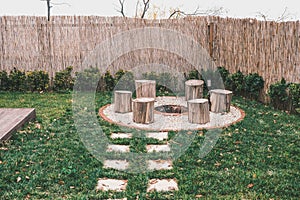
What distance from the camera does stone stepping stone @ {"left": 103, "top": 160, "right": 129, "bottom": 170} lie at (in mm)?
4250

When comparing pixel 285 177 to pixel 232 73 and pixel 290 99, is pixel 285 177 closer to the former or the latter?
pixel 290 99

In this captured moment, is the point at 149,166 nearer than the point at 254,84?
Yes

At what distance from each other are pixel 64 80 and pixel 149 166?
530cm

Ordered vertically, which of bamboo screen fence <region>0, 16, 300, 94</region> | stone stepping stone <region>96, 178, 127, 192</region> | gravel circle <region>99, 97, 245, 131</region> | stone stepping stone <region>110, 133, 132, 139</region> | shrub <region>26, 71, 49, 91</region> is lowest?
stone stepping stone <region>96, 178, 127, 192</region>

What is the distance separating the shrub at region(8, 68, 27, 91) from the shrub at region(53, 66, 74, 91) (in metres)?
0.73

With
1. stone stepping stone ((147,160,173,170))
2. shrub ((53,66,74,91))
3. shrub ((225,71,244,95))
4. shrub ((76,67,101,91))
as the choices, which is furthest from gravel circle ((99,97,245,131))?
shrub ((53,66,74,91))

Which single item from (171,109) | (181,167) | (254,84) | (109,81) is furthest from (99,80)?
(181,167)

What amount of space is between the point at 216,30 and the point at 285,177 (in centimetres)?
591

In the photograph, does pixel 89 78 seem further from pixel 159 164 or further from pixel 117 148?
pixel 159 164

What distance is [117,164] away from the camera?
4.34 m

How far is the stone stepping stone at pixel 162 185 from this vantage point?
372 cm

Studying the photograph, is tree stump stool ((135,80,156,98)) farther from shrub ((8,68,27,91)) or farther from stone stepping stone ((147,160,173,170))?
stone stepping stone ((147,160,173,170))

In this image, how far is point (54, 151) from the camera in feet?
15.4

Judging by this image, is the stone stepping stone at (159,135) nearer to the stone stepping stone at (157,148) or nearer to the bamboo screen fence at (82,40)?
the stone stepping stone at (157,148)
